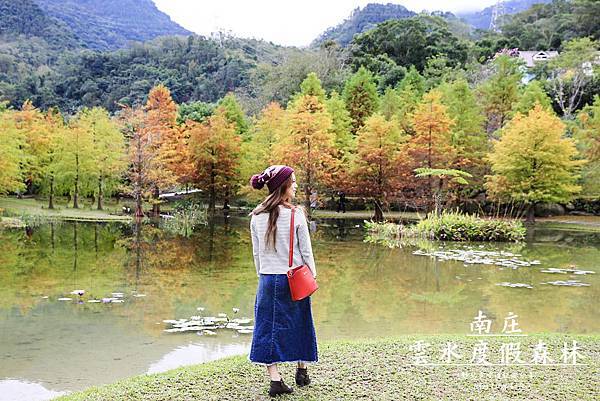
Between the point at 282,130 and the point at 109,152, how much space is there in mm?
7652

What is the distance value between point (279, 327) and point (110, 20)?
14817 cm

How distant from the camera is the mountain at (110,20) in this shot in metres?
118

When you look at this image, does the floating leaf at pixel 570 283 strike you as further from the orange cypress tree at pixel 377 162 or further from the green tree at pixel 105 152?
the green tree at pixel 105 152

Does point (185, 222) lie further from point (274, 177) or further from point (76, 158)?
point (274, 177)

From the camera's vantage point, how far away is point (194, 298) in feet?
30.6

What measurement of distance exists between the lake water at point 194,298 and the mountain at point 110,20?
9682 centimetres

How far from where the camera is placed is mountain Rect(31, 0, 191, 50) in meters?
118

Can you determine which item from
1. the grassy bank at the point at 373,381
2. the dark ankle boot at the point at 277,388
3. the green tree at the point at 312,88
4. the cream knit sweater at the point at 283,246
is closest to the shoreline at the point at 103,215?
the green tree at the point at 312,88

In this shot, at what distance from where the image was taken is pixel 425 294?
391 inches

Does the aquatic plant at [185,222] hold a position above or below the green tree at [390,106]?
below

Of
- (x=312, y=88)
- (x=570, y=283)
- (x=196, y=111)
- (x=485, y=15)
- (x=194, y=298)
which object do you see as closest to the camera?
(x=194, y=298)

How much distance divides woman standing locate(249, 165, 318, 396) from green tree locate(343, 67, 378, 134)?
2817cm

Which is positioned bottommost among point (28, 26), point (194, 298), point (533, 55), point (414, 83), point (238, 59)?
point (194, 298)

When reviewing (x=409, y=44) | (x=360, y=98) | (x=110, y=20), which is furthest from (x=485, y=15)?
(x=360, y=98)
